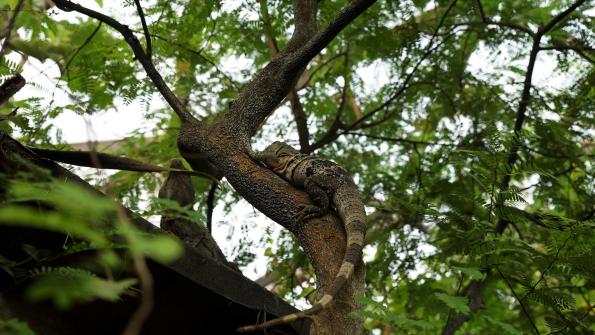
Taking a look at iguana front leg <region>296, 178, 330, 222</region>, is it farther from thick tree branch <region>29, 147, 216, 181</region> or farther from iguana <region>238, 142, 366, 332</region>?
thick tree branch <region>29, 147, 216, 181</region>

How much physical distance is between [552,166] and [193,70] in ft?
13.2

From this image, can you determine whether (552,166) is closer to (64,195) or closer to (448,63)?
(448,63)

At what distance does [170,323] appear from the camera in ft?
11.0

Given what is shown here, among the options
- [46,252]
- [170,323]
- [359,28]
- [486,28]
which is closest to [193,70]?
[359,28]

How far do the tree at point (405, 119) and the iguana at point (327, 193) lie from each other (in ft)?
0.34

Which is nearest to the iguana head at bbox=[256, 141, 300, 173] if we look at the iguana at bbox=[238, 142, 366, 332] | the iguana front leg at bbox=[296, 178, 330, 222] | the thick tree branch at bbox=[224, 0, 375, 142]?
the iguana at bbox=[238, 142, 366, 332]

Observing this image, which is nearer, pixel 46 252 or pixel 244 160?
pixel 46 252

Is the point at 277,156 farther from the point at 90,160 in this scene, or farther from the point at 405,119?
the point at 405,119

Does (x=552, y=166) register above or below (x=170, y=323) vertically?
above

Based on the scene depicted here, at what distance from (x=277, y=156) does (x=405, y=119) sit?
3853mm

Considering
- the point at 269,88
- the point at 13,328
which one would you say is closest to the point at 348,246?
the point at 269,88

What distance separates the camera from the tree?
3879mm

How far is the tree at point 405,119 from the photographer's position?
3.88m

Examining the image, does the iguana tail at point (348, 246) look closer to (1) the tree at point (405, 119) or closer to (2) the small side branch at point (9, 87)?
(1) the tree at point (405, 119)
